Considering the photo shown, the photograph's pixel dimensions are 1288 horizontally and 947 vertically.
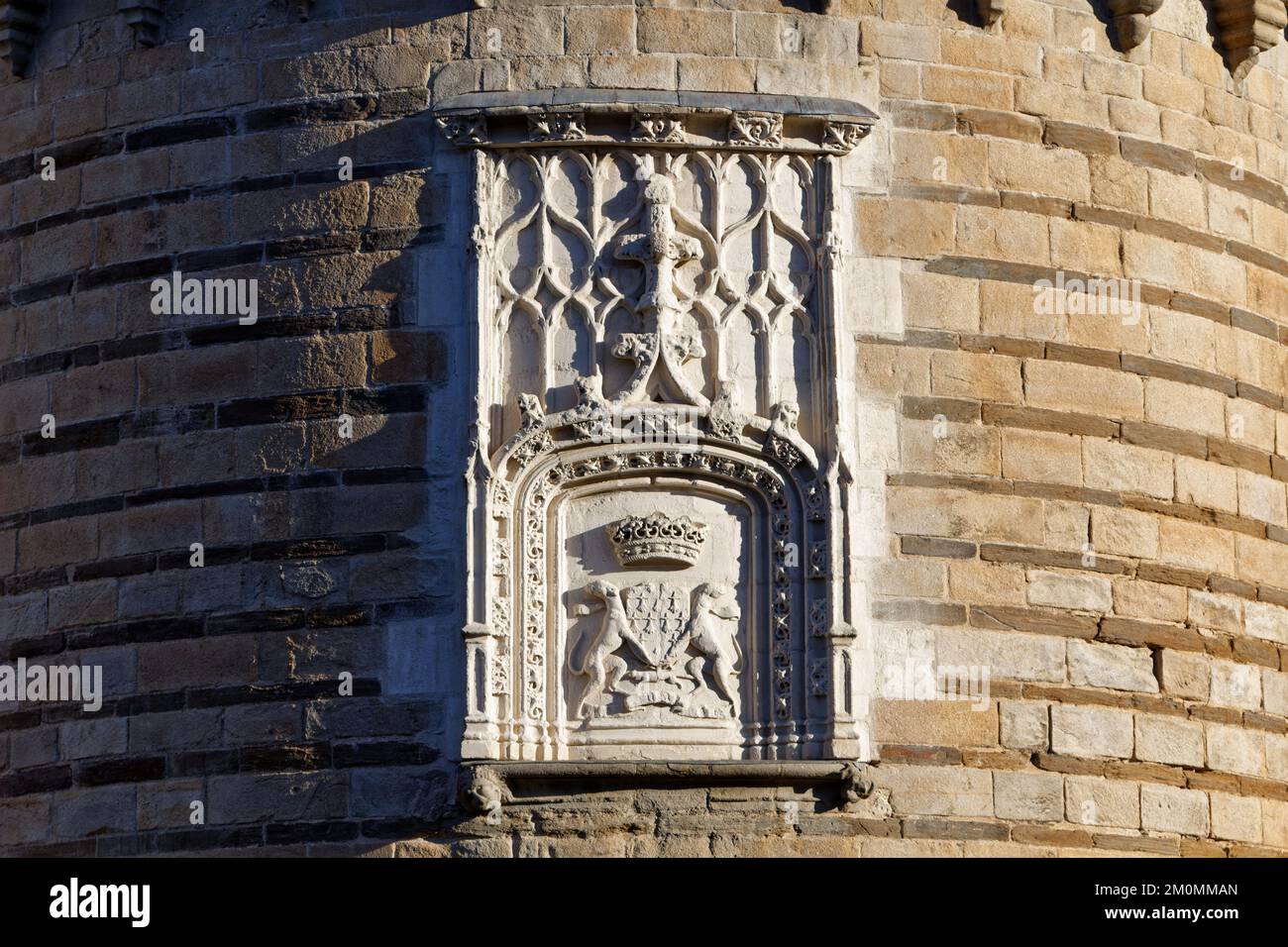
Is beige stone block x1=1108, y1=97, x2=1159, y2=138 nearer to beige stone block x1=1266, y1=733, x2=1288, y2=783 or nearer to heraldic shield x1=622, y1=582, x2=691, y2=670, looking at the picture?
beige stone block x1=1266, y1=733, x2=1288, y2=783

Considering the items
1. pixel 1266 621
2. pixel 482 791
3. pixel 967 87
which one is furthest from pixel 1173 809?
pixel 967 87

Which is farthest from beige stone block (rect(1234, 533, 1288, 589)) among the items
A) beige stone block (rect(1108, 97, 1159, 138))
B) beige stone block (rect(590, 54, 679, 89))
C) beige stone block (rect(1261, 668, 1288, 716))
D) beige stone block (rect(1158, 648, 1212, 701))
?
beige stone block (rect(590, 54, 679, 89))

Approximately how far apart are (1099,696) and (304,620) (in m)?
3.65

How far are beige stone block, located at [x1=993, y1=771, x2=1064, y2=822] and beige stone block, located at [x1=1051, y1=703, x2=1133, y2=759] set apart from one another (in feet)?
0.56

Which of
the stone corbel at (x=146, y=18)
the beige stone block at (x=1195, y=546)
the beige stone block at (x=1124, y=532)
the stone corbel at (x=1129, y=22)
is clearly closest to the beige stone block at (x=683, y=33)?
the stone corbel at (x=1129, y=22)

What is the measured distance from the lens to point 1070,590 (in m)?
14.9

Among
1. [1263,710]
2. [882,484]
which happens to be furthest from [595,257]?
[1263,710]

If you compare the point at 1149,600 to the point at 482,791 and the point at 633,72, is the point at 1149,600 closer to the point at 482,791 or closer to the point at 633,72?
the point at 482,791

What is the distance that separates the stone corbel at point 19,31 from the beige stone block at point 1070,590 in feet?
18.5

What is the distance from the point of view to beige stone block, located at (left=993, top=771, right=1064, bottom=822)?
47.5 ft

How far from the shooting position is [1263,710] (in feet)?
50.4
